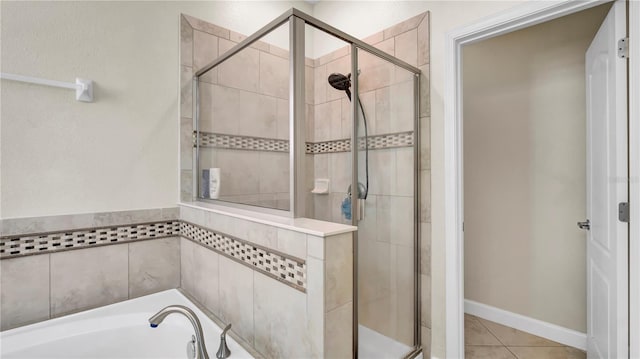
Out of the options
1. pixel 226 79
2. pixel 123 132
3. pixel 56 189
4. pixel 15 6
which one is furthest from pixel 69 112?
pixel 226 79

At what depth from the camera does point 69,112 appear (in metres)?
1.59

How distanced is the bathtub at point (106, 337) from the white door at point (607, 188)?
1687mm

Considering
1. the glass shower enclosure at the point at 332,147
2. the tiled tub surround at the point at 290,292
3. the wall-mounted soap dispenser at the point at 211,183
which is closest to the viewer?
the tiled tub surround at the point at 290,292

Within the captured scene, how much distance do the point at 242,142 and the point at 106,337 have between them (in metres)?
1.20

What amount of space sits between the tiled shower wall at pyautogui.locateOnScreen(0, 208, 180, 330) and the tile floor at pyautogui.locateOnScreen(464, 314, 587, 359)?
2.10 m

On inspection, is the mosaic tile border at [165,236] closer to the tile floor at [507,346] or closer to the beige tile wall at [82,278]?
the beige tile wall at [82,278]

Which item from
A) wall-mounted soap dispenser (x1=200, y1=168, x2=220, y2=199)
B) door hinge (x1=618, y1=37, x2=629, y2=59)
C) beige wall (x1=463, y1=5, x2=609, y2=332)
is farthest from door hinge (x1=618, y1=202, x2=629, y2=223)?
wall-mounted soap dispenser (x1=200, y1=168, x2=220, y2=199)

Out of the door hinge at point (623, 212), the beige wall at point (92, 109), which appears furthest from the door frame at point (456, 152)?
the beige wall at point (92, 109)

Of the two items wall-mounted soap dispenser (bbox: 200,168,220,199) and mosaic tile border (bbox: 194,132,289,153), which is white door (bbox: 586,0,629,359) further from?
wall-mounted soap dispenser (bbox: 200,168,220,199)

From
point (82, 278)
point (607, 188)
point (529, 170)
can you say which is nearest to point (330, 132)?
point (607, 188)

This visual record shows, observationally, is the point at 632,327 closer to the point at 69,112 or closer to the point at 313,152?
the point at 313,152

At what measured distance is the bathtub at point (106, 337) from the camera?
1.36m

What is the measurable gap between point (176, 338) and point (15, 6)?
1.79 m

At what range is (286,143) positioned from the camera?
134 centimetres
